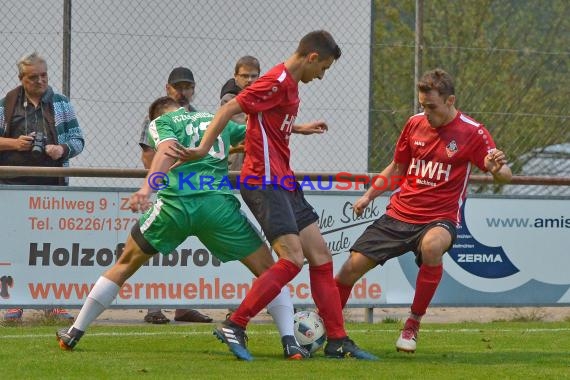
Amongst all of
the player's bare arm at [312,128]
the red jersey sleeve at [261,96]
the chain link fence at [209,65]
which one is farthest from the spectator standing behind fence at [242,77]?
the red jersey sleeve at [261,96]

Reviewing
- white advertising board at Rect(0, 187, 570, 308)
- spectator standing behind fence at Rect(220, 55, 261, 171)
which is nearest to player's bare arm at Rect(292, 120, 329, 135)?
spectator standing behind fence at Rect(220, 55, 261, 171)

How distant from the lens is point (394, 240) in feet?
29.5

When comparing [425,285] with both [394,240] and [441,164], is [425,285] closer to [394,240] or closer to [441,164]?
[394,240]

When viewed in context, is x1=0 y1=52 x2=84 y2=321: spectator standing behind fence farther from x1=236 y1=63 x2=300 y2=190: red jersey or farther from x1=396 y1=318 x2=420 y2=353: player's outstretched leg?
x1=396 y1=318 x2=420 y2=353: player's outstretched leg

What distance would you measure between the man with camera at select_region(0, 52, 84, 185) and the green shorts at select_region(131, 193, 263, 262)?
2746mm

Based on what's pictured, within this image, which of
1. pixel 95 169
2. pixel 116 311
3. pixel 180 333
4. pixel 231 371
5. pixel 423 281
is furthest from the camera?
pixel 116 311

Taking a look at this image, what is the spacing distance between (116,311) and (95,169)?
148 centimetres

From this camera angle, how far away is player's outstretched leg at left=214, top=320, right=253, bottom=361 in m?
8.16

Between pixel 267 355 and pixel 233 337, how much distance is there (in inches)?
22.9

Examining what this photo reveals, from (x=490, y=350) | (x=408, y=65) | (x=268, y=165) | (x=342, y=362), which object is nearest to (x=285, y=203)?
(x=268, y=165)

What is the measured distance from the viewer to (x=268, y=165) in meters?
8.19

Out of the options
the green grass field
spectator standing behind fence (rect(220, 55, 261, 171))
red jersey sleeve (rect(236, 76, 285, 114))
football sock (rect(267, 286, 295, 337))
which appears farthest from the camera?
spectator standing behind fence (rect(220, 55, 261, 171))

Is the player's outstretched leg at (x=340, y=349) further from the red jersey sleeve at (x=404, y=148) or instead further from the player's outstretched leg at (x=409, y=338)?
the red jersey sleeve at (x=404, y=148)

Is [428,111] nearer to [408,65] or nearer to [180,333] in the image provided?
[180,333]
